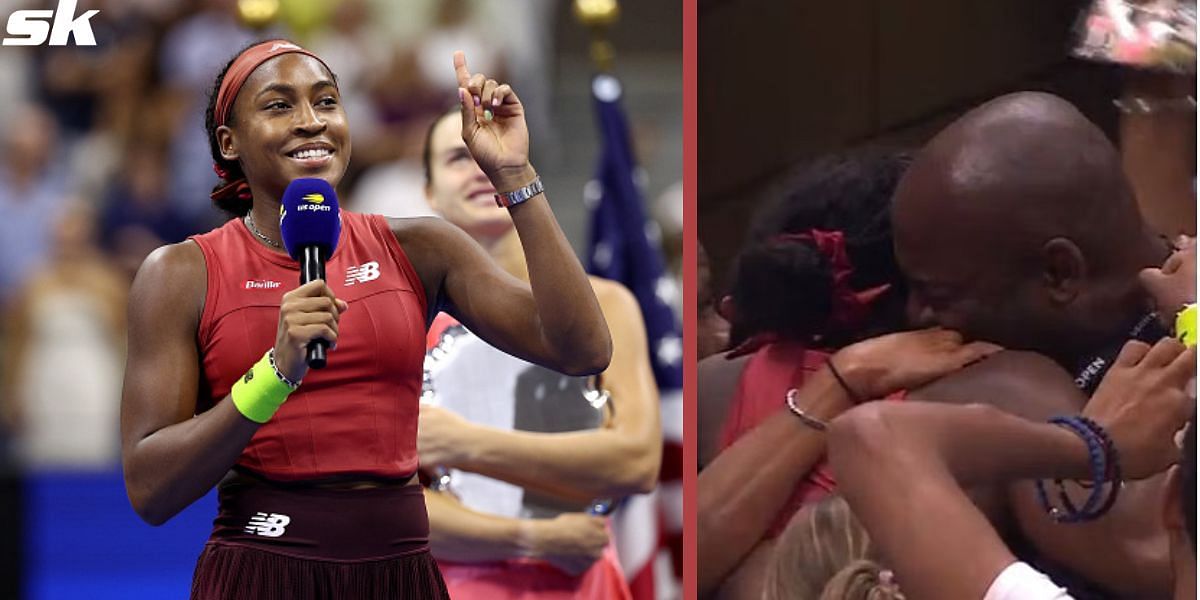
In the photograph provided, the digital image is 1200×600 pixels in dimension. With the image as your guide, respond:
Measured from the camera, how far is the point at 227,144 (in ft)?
9.06

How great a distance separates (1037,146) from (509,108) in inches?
54.5

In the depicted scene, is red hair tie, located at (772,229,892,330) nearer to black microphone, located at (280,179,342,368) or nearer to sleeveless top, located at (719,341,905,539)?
sleeveless top, located at (719,341,905,539)

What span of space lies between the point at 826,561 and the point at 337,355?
4.40 feet

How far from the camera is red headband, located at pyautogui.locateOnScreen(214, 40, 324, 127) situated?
9.02 ft

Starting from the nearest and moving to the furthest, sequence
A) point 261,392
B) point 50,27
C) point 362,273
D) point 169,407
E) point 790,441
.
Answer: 1. point 261,392
2. point 169,407
3. point 362,273
4. point 50,27
5. point 790,441

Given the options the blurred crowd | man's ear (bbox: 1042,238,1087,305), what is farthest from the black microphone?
man's ear (bbox: 1042,238,1087,305)

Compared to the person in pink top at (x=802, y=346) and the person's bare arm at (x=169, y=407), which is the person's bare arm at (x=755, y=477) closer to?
the person in pink top at (x=802, y=346)

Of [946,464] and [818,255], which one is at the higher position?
[818,255]

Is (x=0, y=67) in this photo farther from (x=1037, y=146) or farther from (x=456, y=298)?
(x=1037, y=146)

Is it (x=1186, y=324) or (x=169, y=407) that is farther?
(x=1186, y=324)

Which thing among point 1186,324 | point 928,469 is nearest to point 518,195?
point 928,469

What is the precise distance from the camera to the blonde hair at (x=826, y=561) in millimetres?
3516

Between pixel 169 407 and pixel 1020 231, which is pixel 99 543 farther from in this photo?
pixel 1020 231

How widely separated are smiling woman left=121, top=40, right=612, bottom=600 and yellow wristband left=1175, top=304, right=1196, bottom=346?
1489 millimetres
